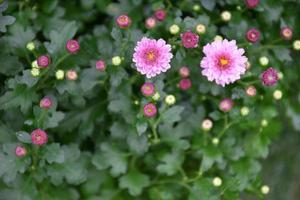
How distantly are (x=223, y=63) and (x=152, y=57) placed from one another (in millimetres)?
266

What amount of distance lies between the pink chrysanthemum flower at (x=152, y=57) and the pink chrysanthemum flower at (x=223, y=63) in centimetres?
14

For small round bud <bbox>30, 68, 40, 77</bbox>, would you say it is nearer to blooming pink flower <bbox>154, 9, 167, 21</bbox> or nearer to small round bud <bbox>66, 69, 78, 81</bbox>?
small round bud <bbox>66, 69, 78, 81</bbox>

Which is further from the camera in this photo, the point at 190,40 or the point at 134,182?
the point at 134,182

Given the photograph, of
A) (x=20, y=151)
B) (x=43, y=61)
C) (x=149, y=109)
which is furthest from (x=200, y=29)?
→ (x=20, y=151)

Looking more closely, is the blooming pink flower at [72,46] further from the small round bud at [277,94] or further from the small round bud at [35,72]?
the small round bud at [277,94]

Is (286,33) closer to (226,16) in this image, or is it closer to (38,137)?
(226,16)

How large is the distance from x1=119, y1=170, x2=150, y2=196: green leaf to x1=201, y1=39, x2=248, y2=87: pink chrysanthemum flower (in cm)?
70

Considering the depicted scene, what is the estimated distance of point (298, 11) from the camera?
2.54m

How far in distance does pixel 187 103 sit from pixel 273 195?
86cm

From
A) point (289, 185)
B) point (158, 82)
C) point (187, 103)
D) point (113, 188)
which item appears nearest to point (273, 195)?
point (289, 185)

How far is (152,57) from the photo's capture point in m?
1.81

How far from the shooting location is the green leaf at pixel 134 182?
228 centimetres

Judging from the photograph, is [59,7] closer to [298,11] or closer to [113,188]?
[113,188]

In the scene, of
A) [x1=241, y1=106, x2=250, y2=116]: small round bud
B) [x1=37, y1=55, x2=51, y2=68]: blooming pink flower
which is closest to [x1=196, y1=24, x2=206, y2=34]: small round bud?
[x1=241, y1=106, x2=250, y2=116]: small round bud
